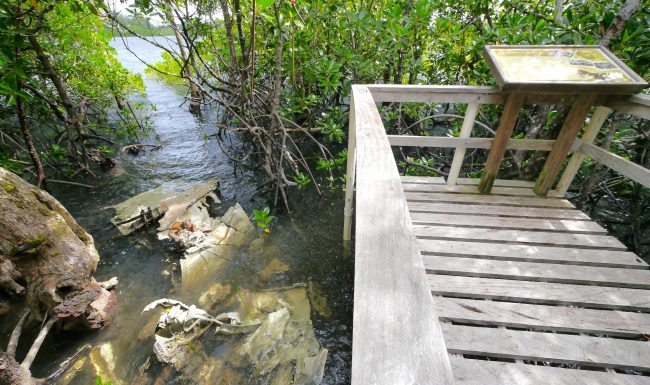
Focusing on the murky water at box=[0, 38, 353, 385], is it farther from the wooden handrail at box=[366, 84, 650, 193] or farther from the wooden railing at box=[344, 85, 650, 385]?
the wooden railing at box=[344, 85, 650, 385]

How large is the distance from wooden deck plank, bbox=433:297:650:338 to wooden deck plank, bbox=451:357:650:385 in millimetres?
210

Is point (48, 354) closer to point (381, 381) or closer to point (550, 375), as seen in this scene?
point (381, 381)

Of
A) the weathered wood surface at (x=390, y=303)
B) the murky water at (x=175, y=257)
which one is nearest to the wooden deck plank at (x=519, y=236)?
the weathered wood surface at (x=390, y=303)

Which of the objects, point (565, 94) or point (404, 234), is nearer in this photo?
point (404, 234)

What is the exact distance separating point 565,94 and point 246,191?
504 centimetres

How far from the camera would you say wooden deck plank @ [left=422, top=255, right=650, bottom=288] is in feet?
5.79

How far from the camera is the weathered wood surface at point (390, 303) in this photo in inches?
19.2

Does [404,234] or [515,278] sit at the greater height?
[404,234]

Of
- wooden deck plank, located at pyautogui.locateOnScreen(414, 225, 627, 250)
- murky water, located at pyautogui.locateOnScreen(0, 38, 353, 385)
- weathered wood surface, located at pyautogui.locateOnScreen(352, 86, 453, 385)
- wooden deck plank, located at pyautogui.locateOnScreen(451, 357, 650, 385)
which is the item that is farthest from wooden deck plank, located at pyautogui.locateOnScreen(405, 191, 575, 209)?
weathered wood surface, located at pyautogui.locateOnScreen(352, 86, 453, 385)

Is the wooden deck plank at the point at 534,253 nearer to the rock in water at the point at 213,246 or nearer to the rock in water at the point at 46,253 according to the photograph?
the rock in water at the point at 213,246

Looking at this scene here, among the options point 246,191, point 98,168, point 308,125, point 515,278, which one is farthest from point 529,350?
point 98,168

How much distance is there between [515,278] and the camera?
1.79 meters

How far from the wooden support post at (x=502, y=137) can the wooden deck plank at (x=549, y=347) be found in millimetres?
1507

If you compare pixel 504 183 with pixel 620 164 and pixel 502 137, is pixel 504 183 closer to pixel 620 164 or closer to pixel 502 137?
pixel 502 137
